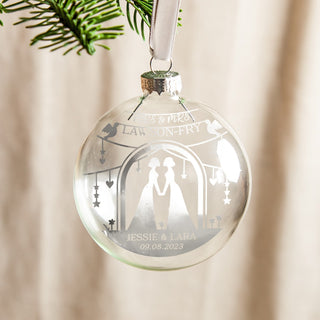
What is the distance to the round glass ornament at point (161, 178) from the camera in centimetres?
38

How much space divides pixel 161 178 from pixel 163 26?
0.11 meters

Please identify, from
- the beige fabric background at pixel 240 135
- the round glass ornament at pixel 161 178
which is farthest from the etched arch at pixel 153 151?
the beige fabric background at pixel 240 135

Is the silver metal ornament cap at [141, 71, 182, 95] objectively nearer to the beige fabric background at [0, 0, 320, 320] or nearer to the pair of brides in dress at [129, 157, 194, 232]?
the pair of brides in dress at [129, 157, 194, 232]

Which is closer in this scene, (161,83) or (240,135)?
(161,83)

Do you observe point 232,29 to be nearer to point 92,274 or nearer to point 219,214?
point 92,274

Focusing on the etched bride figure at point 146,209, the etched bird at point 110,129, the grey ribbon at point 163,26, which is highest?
the grey ribbon at point 163,26

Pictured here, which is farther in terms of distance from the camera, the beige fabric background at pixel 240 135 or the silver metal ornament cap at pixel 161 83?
the beige fabric background at pixel 240 135

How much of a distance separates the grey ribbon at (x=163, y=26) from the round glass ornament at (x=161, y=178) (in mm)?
24

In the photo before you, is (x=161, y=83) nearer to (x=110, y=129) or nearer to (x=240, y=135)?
(x=110, y=129)

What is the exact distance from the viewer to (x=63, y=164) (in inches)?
48.4

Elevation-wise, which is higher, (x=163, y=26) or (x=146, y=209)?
(x=163, y=26)

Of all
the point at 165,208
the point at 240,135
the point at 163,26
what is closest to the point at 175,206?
the point at 165,208

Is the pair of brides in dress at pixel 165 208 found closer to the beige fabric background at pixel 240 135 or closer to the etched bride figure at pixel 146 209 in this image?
the etched bride figure at pixel 146 209

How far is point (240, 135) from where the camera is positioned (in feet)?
3.96
